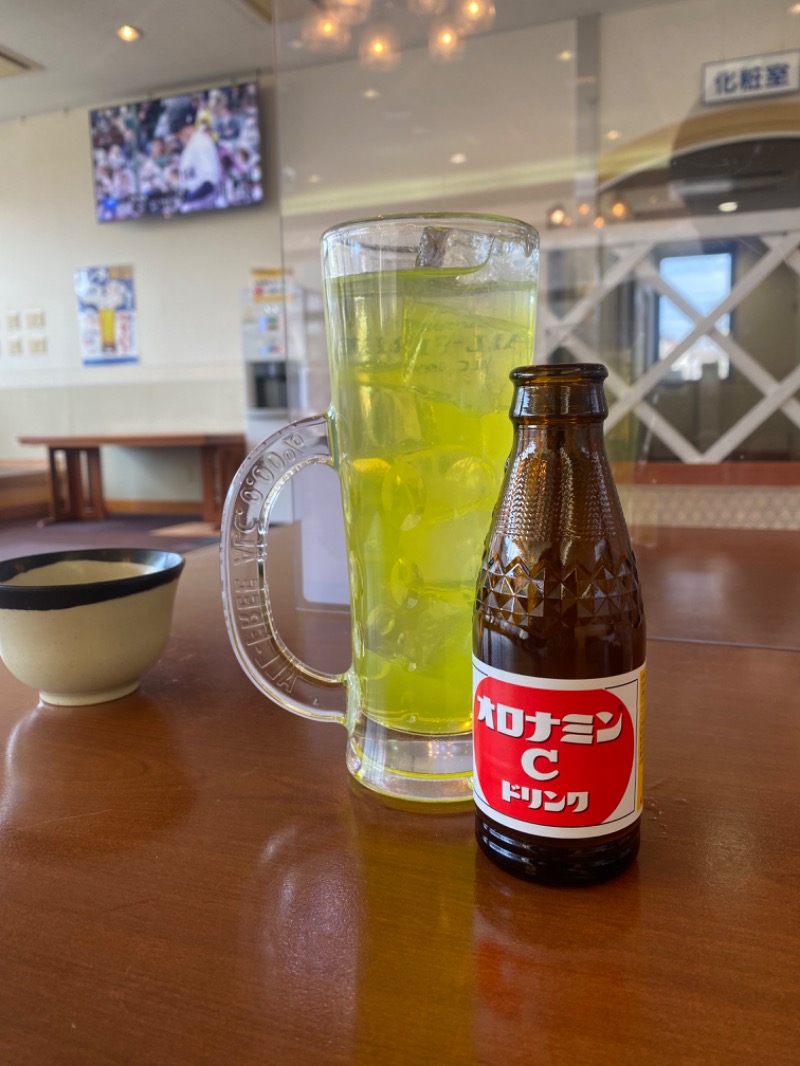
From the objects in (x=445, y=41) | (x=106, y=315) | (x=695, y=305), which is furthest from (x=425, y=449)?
(x=106, y=315)

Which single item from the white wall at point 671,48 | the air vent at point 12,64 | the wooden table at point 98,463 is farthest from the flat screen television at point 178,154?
the white wall at point 671,48

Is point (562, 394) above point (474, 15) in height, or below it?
below

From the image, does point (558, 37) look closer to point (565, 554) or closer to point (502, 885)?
point (565, 554)

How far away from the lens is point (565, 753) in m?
0.33

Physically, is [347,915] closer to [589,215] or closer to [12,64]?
[589,215]

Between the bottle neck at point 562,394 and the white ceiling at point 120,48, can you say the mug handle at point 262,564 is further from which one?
the white ceiling at point 120,48

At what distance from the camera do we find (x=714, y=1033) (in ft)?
0.87

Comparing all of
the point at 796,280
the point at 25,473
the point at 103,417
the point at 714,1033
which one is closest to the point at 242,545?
the point at 714,1033

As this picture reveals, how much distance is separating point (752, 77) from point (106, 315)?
217 inches

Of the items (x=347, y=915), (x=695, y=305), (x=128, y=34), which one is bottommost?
(x=347, y=915)

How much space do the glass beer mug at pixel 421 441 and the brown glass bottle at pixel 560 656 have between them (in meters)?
0.05

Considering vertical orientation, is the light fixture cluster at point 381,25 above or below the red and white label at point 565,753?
above

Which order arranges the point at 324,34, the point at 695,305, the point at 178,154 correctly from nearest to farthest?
1. the point at 324,34
2. the point at 695,305
3. the point at 178,154

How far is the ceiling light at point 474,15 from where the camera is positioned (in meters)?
1.03
